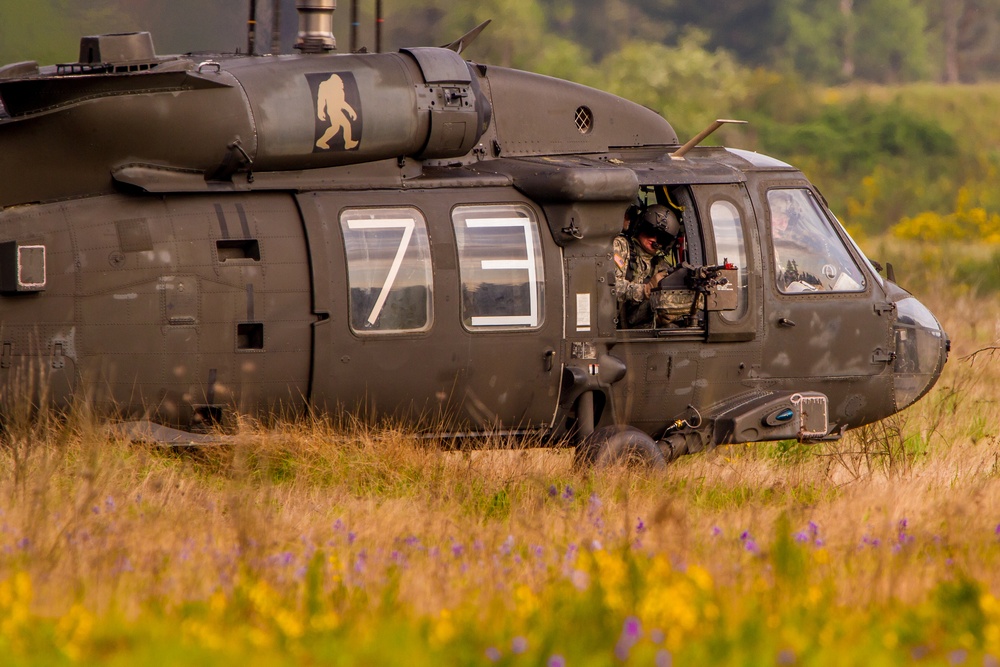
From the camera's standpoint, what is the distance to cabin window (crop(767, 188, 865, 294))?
33.9 ft

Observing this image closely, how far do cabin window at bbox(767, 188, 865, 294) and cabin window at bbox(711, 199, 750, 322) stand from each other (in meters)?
0.28

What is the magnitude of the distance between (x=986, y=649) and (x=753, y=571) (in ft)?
4.22

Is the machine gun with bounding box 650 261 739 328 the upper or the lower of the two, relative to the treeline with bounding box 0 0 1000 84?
lower

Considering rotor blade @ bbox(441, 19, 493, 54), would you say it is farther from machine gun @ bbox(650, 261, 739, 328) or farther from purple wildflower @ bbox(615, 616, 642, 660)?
purple wildflower @ bbox(615, 616, 642, 660)

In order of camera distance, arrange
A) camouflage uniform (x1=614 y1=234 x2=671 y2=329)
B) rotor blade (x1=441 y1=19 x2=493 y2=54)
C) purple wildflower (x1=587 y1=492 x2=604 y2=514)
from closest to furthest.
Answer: purple wildflower (x1=587 y1=492 x2=604 y2=514) → camouflage uniform (x1=614 y1=234 x2=671 y2=329) → rotor blade (x1=441 y1=19 x2=493 y2=54)

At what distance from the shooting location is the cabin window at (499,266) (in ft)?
30.7

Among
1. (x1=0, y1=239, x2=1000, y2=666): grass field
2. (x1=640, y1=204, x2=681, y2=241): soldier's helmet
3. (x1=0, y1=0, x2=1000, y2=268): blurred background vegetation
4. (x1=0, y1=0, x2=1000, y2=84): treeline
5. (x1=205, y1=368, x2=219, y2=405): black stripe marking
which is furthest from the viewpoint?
(x1=0, y1=0, x2=1000, y2=268): blurred background vegetation

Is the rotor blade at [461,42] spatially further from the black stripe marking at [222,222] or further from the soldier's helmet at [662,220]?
the black stripe marking at [222,222]

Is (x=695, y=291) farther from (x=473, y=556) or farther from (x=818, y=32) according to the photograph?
(x=818, y=32)

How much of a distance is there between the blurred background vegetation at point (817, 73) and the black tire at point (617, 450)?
10.6 m

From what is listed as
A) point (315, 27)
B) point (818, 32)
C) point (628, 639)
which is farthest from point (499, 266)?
point (818, 32)

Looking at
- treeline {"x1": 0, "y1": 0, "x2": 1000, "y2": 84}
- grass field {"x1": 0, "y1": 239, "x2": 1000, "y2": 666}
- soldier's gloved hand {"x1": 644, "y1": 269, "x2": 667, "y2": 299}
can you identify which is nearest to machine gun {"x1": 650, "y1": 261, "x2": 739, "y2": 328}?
soldier's gloved hand {"x1": 644, "y1": 269, "x2": 667, "y2": 299}

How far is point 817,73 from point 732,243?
137 feet

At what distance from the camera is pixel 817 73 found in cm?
5009
